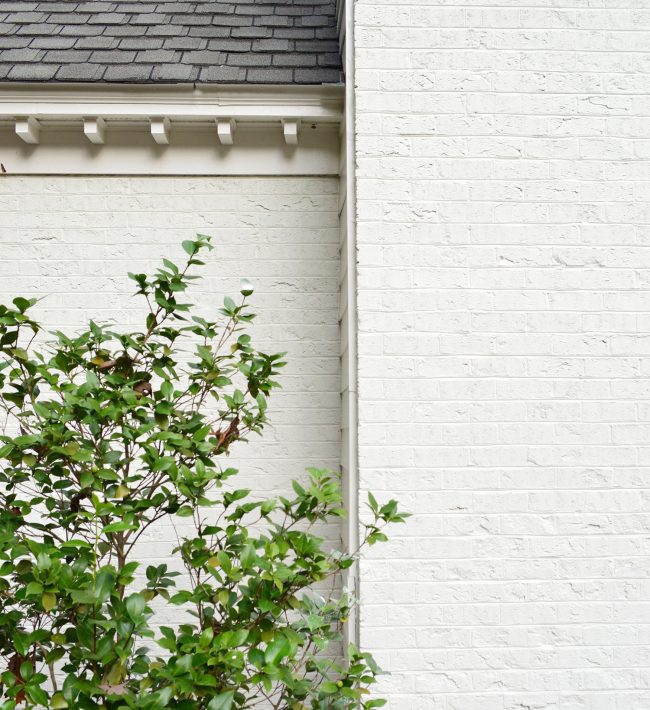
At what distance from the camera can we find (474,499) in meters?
2.88

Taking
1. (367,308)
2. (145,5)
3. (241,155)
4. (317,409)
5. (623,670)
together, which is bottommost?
(623,670)

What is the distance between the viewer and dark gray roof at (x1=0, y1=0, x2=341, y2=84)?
3.39 m

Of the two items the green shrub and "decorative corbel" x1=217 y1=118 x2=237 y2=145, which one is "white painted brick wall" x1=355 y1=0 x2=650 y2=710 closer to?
the green shrub

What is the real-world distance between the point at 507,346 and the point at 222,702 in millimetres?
1695

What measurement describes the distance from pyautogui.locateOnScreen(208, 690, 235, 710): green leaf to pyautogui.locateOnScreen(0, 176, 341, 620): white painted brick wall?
4.72 feet

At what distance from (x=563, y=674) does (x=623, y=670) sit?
0.24 metres

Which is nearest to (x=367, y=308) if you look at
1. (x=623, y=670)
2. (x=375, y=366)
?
(x=375, y=366)

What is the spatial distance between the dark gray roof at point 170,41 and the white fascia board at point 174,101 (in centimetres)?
5

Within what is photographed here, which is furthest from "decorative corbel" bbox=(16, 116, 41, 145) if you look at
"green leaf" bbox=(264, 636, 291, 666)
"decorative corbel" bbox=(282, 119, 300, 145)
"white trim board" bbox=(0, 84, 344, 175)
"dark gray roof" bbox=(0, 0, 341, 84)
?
"green leaf" bbox=(264, 636, 291, 666)

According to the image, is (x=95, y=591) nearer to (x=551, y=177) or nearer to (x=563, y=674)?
(x=563, y=674)

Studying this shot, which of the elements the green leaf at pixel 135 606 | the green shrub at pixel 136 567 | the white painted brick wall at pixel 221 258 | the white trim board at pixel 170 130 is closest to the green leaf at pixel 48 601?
the green shrub at pixel 136 567

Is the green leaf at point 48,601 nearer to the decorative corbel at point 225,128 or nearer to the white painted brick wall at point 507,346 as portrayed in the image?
the white painted brick wall at point 507,346

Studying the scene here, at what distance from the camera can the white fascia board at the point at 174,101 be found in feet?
11.0

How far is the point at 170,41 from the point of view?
3598 mm
